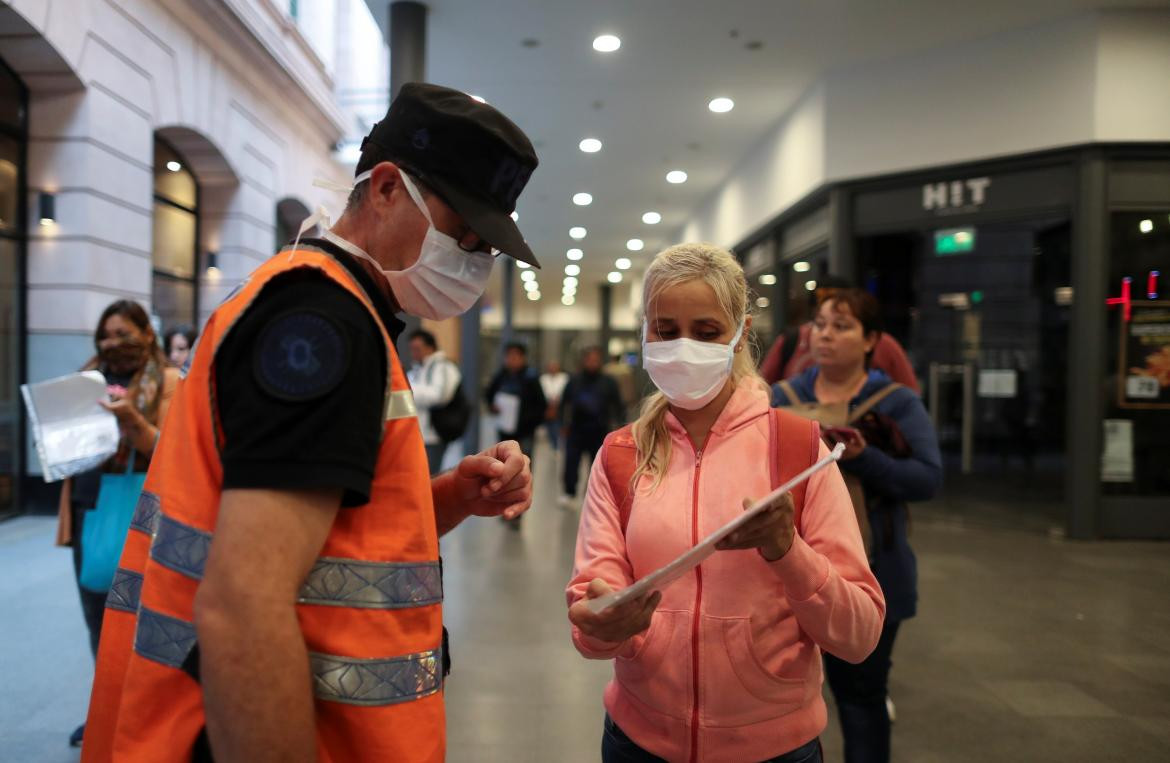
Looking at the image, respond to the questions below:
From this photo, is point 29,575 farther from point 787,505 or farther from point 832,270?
point 832,270

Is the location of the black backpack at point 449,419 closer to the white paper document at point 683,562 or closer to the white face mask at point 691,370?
the white face mask at point 691,370

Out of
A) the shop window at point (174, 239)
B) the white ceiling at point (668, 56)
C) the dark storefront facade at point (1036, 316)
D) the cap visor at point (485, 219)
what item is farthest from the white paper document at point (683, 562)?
the shop window at point (174, 239)

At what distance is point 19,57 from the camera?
7.52 metres

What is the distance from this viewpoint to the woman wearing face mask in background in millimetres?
1594

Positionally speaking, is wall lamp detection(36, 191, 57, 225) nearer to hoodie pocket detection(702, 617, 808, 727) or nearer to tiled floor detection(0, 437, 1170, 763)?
tiled floor detection(0, 437, 1170, 763)

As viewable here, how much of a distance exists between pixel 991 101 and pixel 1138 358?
285 cm

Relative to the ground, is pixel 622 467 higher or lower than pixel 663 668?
higher

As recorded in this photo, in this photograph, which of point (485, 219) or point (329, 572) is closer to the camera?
point (329, 572)

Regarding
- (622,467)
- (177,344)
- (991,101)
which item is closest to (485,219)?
(622,467)

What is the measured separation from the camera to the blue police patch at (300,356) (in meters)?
0.92

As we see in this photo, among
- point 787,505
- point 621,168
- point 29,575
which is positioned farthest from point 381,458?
point 621,168

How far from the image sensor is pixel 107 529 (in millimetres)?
2953

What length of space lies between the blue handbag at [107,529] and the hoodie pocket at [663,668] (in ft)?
7.07

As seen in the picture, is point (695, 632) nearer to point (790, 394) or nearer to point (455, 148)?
point (455, 148)
